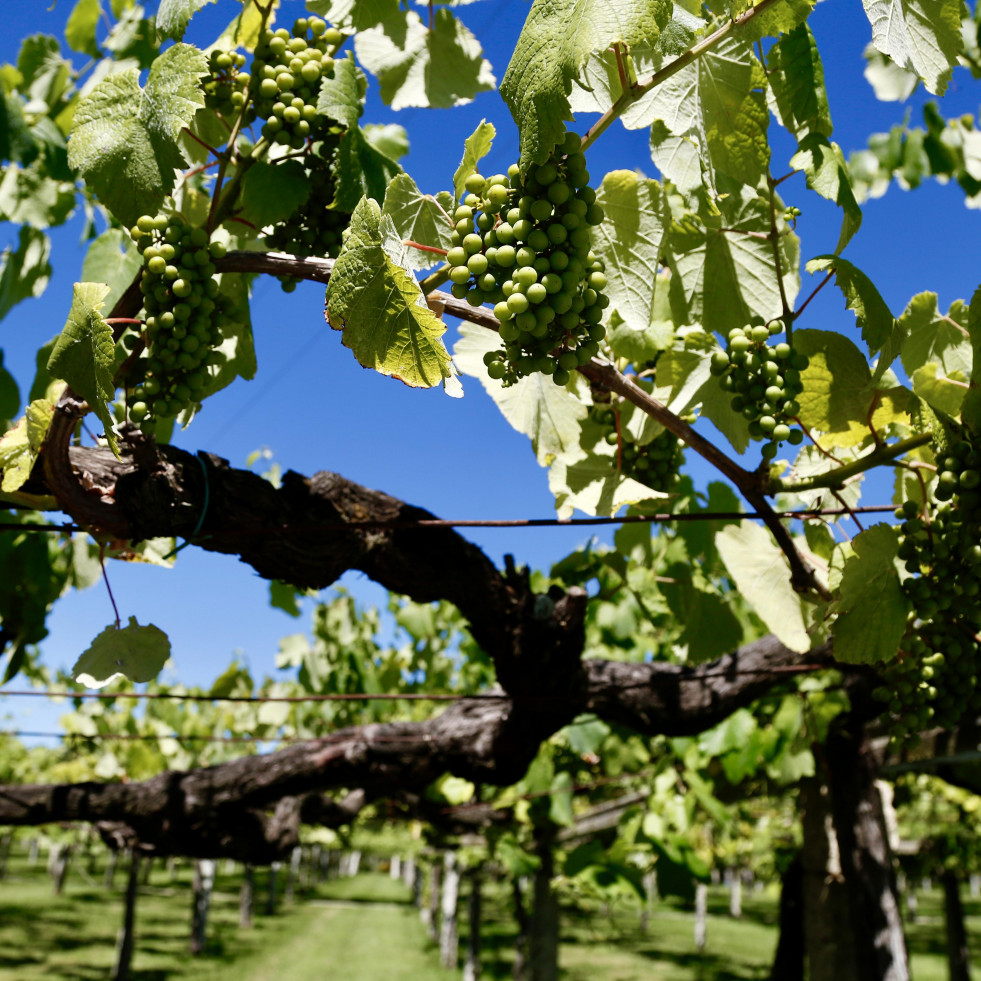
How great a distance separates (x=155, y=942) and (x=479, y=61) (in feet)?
65.8

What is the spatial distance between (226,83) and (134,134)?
0.31 m

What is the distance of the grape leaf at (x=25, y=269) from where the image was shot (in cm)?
279

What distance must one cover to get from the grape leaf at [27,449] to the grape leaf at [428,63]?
0.98 metres

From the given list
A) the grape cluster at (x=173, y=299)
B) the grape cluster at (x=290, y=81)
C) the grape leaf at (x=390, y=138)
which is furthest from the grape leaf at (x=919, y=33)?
the grape leaf at (x=390, y=138)

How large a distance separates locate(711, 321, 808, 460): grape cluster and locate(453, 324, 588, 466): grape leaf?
42cm

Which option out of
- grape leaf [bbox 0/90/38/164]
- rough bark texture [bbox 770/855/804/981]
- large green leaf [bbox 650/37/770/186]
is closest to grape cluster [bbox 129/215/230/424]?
large green leaf [bbox 650/37/770/186]

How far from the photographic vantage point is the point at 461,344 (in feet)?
5.81

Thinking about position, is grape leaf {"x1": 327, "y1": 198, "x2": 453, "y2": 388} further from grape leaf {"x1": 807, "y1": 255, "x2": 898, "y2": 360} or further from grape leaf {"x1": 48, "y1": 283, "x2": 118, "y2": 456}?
grape leaf {"x1": 807, "y1": 255, "x2": 898, "y2": 360}

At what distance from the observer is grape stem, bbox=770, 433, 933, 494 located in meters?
1.48

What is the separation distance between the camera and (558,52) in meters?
0.84

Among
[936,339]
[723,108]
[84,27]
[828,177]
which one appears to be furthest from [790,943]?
[84,27]

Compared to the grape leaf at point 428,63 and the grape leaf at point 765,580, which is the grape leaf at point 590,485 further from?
the grape leaf at point 428,63

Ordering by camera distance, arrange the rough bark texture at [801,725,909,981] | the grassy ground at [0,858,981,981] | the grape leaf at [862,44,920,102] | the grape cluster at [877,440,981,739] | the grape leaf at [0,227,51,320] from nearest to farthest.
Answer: the grape cluster at [877,440,981,739] < the grape leaf at [0,227,51,320] < the grape leaf at [862,44,920,102] < the rough bark texture at [801,725,909,981] < the grassy ground at [0,858,981,981]

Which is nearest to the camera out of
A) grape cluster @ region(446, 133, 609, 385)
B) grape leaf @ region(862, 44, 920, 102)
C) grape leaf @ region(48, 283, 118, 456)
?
grape cluster @ region(446, 133, 609, 385)
